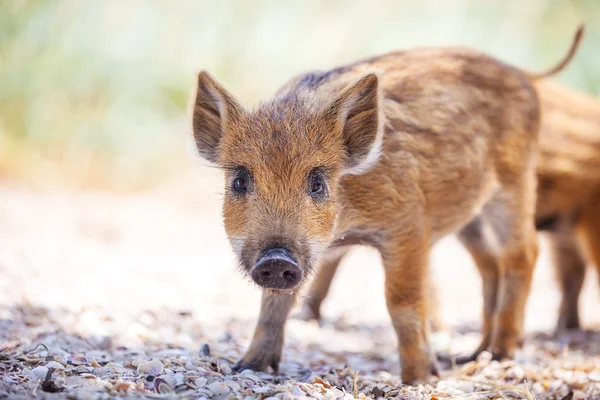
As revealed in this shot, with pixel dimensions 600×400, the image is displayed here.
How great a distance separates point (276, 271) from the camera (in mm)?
3365

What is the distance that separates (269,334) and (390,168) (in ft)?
3.86

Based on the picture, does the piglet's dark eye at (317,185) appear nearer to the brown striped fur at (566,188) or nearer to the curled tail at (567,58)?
the brown striped fur at (566,188)

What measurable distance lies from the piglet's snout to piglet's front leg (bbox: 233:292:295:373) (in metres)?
0.84

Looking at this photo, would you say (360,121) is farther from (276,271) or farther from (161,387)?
(161,387)

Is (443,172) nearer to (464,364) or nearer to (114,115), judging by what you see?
(464,364)

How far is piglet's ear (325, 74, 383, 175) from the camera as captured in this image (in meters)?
3.97

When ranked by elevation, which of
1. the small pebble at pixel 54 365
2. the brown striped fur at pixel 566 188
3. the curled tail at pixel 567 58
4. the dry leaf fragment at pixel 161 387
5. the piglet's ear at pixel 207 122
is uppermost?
the curled tail at pixel 567 58

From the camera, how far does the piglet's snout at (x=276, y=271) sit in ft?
11.0

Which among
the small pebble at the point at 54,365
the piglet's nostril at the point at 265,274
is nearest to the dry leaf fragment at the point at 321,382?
the piglet's nostril at the point at 265,274

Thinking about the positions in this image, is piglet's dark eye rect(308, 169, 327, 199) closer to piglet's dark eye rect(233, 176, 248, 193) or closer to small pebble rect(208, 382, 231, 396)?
piglet's dark eye rect(233, 176, 248, 193)

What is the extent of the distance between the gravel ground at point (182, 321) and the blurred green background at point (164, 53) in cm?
97

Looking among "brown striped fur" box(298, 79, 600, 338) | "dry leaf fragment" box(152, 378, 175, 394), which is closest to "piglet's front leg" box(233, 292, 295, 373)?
"dry leaf fragment" box(152, 378, 175, 394)

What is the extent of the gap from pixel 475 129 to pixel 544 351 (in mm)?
1944

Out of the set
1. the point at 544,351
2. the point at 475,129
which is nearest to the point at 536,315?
the point at 544,351
